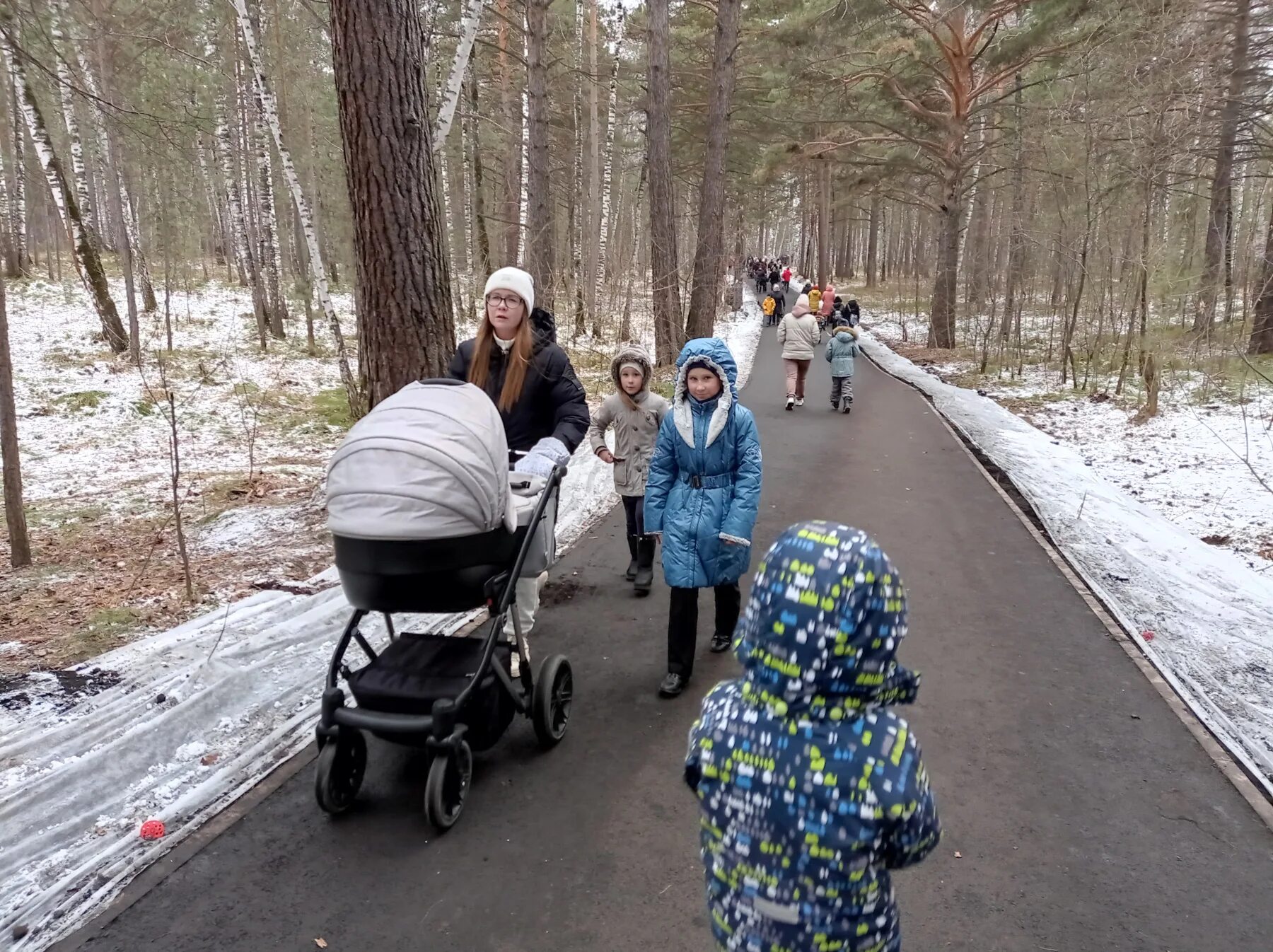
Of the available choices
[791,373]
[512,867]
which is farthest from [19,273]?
[512,867]

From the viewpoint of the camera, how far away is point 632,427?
6055mm

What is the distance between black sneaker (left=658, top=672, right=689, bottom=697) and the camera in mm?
4270

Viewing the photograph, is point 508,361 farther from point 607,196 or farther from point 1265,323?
point 607,196

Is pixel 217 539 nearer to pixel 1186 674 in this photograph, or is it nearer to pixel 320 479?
pixel 320 479

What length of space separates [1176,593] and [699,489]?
394cm

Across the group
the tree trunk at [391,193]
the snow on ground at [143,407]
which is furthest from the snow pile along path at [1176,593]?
the snow on ground at [143,407]

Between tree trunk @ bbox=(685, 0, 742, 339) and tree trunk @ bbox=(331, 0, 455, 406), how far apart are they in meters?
10.0

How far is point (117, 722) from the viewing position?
3674 millimetres

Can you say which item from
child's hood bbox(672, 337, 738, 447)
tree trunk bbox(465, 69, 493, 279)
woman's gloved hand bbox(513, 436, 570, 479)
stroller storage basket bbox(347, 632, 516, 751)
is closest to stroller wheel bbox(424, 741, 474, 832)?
stroller storage basket bbox(347, 632, 516, 751)

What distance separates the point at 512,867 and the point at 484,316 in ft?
8.56

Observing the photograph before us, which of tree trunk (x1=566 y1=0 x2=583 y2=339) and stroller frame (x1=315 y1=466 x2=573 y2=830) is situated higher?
tree trunk (x1=566 y1=0 x2=583 y2=339)

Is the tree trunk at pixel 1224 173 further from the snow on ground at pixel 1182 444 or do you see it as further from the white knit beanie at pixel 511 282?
the white knit beanie at pixel 511 282

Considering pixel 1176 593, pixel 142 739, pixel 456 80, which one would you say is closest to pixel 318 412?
pixel 456 80

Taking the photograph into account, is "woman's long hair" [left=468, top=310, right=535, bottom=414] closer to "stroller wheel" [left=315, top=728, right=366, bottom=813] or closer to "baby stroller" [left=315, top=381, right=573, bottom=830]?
"baby stroller" [left=315, top=381, right=573, bottom=830]
